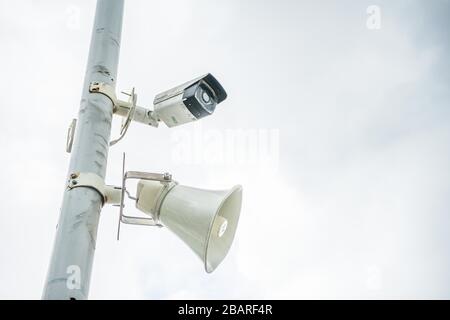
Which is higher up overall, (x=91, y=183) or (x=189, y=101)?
(x=189, y=101)

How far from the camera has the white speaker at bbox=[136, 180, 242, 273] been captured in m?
1.95

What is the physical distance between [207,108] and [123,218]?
0.89 m

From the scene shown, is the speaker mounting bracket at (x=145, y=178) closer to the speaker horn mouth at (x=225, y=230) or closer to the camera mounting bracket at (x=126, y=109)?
the speaker horn mouth at (x=225, y=230)

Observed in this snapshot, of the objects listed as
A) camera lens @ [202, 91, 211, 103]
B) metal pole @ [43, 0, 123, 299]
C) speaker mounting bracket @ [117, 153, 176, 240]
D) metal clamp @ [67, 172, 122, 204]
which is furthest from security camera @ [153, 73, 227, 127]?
metal clamp @ [67, 172, 122, 204]

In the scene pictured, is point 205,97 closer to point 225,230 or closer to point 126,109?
point 126,109

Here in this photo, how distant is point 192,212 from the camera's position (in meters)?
1.97

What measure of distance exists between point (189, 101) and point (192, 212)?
0.75 m

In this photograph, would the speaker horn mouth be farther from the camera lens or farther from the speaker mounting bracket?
the camera lens

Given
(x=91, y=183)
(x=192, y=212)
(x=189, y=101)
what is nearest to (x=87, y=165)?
(x=91, y=183)

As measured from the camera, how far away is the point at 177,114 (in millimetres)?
2490

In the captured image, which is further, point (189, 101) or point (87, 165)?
point (189, 101)
